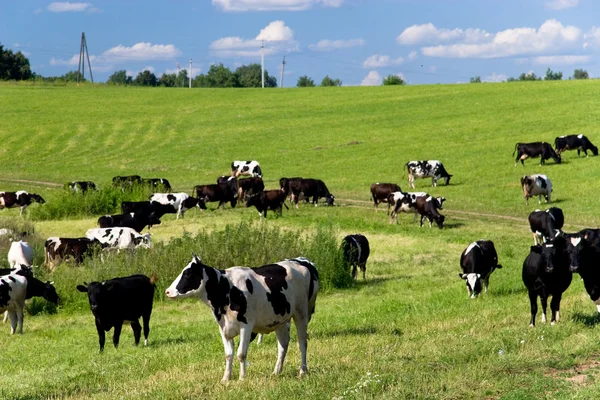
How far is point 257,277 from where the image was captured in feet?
36.6

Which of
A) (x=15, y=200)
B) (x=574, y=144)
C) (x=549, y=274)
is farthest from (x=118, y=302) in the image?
(x=574, y=144)

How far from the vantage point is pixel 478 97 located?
7506 centimetres

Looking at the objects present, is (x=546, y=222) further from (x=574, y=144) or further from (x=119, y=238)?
(x=574, y=144)

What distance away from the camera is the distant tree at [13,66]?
408 ft

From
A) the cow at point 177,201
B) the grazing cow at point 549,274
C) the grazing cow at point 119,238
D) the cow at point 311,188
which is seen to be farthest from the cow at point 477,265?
the cow at point 311,188

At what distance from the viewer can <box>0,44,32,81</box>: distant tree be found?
4897 inches

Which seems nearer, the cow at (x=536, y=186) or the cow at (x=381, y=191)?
the cow at (x=536, y=186)

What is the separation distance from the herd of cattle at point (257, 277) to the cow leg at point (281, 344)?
14 mm

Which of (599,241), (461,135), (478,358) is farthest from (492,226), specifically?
(461,135)

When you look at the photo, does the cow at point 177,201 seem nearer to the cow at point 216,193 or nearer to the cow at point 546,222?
the cow at point 216,193

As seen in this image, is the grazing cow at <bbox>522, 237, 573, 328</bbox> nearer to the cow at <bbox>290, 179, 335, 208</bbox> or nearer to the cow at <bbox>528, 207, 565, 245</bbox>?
the cow at <bbox>528, 207, 565, 245</bbox>

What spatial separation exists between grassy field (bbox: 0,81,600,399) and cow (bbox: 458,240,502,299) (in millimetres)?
374

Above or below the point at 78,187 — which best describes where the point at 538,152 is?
above

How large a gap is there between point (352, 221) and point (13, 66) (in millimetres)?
104985
